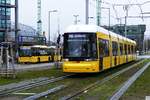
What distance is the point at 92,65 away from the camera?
93.9ft

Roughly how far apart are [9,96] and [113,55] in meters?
20.5

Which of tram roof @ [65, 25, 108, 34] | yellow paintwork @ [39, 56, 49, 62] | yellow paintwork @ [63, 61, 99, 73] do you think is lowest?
yellow paintwork @ [39, 56, 49, 62]

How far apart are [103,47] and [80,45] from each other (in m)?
3.42

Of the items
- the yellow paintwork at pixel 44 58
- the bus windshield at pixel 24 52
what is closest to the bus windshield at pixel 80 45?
the bus windshield at pixel 24 52

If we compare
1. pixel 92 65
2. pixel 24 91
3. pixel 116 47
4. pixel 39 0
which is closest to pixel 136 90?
pixel 24 91

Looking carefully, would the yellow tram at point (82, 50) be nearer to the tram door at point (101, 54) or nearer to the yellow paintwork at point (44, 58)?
the tram door at point (101, 54)

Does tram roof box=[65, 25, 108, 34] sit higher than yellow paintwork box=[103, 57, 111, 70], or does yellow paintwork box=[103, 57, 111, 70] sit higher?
tram roof box=[65, 25, 108, 34]

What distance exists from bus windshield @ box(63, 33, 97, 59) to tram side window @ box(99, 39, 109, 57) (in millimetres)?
1549

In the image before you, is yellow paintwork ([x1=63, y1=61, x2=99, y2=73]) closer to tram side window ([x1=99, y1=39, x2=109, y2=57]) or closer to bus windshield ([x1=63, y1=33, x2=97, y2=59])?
bus windshield ([x1=63, y1=33, x2=97, y2=59])

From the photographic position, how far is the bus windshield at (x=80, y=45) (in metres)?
28.7

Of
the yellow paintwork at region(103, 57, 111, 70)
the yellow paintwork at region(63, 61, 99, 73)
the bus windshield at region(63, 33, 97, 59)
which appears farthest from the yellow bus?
the yellow paintwork at region(63, 61, 99, 73)

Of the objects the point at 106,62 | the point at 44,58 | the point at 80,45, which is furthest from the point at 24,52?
the point at 80,45

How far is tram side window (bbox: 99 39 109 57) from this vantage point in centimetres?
3088

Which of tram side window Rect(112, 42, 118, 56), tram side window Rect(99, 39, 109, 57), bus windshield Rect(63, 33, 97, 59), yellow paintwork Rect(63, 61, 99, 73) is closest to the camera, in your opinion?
yellow paintwork Rect(63, 61, 99, 73)
